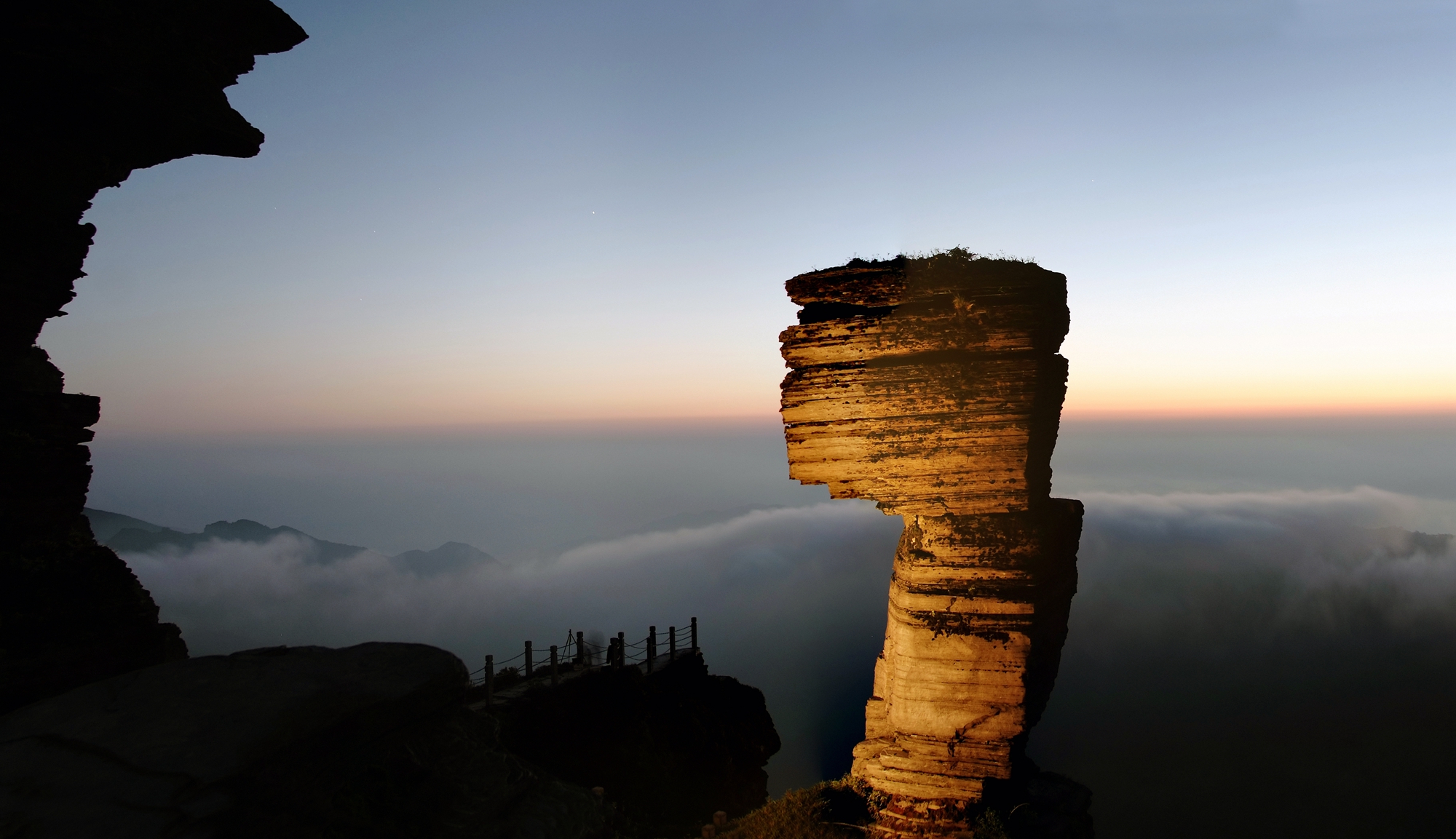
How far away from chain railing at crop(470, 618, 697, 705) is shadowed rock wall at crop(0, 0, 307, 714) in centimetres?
733

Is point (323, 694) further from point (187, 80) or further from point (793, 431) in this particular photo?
point (187, 80)

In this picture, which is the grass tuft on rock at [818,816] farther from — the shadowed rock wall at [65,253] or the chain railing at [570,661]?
the shadowed rock wall at [65,253]

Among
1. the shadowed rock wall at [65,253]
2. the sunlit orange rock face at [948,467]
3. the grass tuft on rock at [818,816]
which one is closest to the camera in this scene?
the sunlit orange rock face at [948,467]

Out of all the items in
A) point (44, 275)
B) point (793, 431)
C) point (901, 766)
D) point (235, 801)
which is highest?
point (44, 275)

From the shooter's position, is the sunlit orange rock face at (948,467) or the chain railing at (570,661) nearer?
the sunlit orange rock face at (948,467)

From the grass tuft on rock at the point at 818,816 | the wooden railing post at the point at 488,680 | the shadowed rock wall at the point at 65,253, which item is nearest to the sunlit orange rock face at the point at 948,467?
the grass tuft on rock at the point at 818,816

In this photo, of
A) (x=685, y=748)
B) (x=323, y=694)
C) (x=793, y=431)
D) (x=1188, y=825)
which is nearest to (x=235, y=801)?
(x=323, y=694)

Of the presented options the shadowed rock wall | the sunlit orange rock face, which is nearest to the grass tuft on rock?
the sunlit orange rock face

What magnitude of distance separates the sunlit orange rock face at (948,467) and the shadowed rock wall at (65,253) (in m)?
14.6

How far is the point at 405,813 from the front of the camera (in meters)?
3.55

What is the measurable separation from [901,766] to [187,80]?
66.3 feet

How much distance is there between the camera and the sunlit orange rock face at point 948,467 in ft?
30.5

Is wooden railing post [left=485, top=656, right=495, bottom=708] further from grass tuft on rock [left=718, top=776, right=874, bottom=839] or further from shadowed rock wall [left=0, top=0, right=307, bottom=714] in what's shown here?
grass tuft on rock [left=718, top=776, right=874, bottom=839]

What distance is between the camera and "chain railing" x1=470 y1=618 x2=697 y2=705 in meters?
19.3
